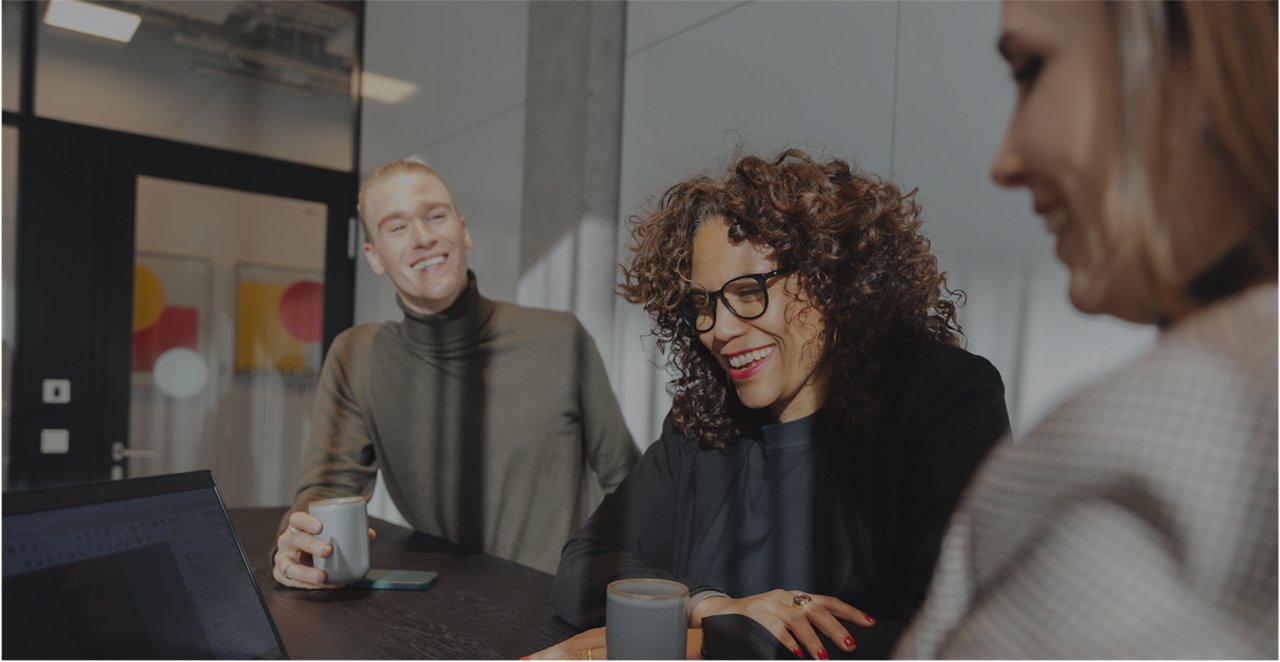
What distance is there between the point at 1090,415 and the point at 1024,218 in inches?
43.9

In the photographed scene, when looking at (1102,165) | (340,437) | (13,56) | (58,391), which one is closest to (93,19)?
(13,56)

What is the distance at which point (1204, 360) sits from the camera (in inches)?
18.5

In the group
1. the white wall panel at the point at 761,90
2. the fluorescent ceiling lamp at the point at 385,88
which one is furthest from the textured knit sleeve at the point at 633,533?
the fluorescent ceiling lamp at the point at 385,88

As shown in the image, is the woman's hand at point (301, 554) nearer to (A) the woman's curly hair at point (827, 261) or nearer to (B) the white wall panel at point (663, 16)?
(A) the woman's curly hair at point (827, 261)

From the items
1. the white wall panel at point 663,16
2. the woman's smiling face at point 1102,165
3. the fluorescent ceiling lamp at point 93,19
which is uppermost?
the fluorescent ceiling lamp at point 93,19

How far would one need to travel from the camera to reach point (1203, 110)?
550 millimetres

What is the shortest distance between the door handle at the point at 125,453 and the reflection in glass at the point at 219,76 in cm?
133

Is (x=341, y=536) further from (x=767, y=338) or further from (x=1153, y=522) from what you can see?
(x=1153, y=522)

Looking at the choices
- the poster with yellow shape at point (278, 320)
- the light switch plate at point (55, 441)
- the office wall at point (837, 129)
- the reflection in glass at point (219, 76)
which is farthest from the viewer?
the poster with yellow shape at point (278, 320)

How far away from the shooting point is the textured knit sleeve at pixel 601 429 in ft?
6.34

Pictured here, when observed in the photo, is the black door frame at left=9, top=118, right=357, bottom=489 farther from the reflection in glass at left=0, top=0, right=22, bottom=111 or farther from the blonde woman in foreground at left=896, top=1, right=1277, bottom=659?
the blonde woman in foreground at left=896, top=1, right=1277, bottom=659

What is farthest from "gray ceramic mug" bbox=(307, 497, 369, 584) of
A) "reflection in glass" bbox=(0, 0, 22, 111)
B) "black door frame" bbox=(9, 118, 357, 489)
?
"reflection in glass" bbox=(0, 0, 22, 111)

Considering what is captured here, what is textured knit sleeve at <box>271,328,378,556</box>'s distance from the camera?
175 centimetres

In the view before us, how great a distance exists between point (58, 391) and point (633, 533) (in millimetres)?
3024
